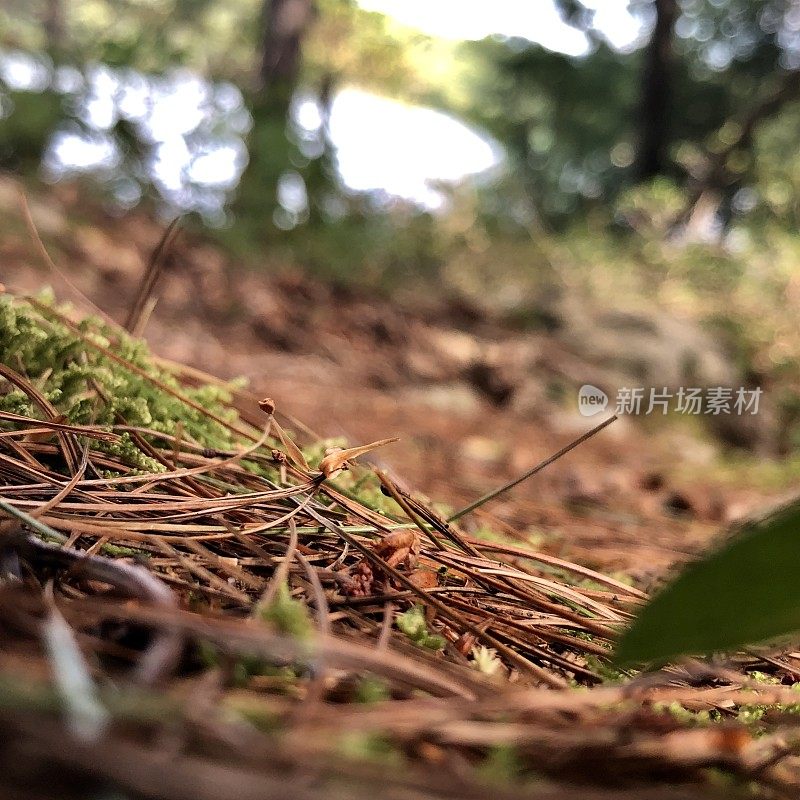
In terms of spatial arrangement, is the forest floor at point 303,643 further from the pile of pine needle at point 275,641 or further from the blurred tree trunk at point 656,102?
the blurred tree trunk at point 656,102

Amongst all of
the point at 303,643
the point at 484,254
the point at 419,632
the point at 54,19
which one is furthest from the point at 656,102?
the point at 54,19

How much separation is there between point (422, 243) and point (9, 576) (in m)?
4.68

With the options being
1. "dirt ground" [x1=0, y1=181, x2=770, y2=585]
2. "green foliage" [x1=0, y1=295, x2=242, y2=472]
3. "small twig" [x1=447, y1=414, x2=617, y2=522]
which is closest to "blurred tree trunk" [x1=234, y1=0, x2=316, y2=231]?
"dirt ground" [x1=0, y1=181, x2=770, y2=585]

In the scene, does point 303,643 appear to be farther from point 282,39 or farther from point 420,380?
point 282,39

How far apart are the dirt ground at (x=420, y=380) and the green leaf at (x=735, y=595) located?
2.30 feet

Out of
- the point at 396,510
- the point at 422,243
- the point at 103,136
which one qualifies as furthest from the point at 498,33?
the point at 396,510

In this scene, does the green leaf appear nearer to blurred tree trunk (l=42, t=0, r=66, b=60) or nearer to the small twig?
the small twig

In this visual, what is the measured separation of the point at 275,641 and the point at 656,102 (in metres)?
8.20

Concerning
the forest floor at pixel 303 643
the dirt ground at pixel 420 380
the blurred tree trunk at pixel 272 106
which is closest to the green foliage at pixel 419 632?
the forest floor at pixel 303 643

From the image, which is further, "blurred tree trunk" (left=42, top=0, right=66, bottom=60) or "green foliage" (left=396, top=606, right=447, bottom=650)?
"blurred tree trunk" (left=42, top=0, right=66, bottom=60)

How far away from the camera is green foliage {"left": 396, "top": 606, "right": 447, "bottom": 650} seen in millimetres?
571

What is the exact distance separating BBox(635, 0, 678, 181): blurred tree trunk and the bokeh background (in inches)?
1.0

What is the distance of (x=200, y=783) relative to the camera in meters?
0.30

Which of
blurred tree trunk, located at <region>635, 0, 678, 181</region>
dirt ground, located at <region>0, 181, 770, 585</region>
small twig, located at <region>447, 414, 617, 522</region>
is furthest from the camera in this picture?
blurred tree trunk, located at <region>635, 0, 678, 181</region>
